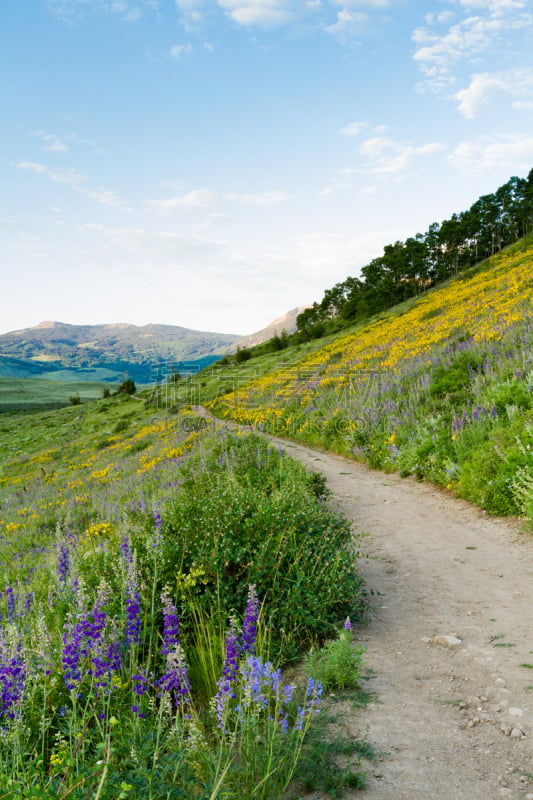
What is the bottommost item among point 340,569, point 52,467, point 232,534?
point 52,467

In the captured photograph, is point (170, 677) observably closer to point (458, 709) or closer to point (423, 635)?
point (458, 709)

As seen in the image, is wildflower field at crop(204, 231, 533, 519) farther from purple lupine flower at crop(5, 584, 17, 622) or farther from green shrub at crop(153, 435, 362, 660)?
purple lupine flower at crop(5, 584, 17, 622)

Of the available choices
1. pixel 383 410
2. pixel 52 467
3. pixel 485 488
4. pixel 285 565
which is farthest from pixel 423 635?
pixel 52 467

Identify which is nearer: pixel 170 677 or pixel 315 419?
pixel 170 677

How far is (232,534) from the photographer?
516 cm

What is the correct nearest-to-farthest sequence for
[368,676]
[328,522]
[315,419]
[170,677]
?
→ [170,677]
[368,676]
[328,522]
[315,419]

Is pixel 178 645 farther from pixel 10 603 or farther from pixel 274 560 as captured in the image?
pixel 10 603

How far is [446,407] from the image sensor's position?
1169cm

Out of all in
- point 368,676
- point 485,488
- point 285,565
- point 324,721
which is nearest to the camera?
point 324,721

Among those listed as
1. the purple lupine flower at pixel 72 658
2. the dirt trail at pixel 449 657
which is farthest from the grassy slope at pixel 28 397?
the purple lupine flower at pixel 72 658

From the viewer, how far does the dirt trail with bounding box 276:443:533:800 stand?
9.37ft

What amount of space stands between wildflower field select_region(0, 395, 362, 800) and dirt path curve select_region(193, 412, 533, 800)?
0.56 m

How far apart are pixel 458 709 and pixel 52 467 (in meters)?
28.5

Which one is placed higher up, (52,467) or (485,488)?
(485,488)
